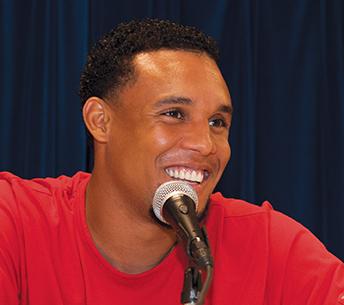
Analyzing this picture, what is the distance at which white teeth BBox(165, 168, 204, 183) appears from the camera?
1.42m

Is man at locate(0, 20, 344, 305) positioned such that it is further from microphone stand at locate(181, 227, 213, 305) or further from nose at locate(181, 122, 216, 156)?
microphone stand at locate(181, 227, 213, 305)

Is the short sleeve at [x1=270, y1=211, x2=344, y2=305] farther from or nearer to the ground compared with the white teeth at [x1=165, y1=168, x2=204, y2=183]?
nearer to the ground

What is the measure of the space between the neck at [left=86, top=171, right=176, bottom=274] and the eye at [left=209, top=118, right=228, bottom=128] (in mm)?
289

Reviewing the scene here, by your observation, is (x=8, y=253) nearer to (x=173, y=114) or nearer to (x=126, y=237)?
(x=126, y=237)

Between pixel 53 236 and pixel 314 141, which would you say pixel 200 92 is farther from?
pixel 314 141

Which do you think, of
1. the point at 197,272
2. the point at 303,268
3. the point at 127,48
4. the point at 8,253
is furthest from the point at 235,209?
the point at 197,272

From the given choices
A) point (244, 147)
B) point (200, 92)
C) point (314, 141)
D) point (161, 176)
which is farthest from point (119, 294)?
point (314, 141)

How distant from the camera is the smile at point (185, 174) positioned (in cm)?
142

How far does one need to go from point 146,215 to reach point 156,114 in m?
0.25

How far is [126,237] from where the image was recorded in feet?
5.16

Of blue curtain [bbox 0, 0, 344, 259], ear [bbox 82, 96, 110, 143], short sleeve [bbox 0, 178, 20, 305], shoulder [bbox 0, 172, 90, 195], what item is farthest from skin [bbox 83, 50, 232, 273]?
blue curtain [bbox 0, 0, 344, 259]

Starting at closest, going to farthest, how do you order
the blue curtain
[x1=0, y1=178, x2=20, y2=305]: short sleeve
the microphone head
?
1. the microphone head
2. [x1=0, y1=178, x2=20, y2=305]: short sleeve
3. the blue curtain

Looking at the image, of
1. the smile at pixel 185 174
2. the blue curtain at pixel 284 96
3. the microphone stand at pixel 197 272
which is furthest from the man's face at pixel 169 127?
the blue curtain at pixel 284 96

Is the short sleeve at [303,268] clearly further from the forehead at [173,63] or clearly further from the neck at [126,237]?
the forehead at [173,63]
